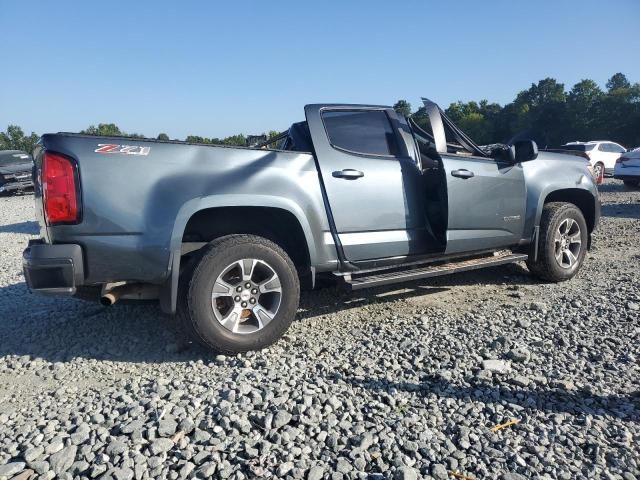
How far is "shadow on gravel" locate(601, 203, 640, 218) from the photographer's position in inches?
414

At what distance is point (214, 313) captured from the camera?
3631 millimetres

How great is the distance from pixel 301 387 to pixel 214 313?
0.90 m

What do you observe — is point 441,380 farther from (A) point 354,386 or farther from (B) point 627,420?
(B) point 627,420

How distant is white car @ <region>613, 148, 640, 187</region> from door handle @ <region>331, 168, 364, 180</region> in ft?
45.6

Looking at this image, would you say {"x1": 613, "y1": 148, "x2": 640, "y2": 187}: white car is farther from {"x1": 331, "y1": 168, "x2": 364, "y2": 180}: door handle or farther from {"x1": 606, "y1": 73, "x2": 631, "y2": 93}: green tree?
{"x1": 606, "y1": 73, "x2": 631, "y2": 93}: green tree

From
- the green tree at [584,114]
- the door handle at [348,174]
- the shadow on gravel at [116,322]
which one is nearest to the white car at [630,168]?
the shadow on gravel at [116,322]

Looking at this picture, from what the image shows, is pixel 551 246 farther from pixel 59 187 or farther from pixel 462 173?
pixel 59 187

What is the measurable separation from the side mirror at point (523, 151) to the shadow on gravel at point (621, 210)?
22.1 feet

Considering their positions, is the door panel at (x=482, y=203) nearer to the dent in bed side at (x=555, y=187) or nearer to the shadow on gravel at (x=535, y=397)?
the dent in bed side at (x=555, y=187)

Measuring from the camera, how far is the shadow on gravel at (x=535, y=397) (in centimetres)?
282

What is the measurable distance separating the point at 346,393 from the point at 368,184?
1.91 meters

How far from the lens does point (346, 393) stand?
3.06 m

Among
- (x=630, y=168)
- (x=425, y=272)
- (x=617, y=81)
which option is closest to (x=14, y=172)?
(x=425, y=272)

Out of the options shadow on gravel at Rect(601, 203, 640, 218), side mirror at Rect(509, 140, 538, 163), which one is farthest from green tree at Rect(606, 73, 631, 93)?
side mirror at Rect(509, 140, 538, 163)
